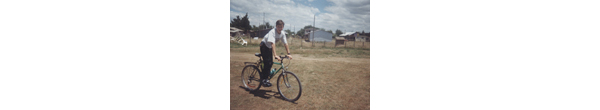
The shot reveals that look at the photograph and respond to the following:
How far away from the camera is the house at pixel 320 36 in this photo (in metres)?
2.57

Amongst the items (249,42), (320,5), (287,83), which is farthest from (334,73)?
(249,42)

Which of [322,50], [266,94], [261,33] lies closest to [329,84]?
[322,50]

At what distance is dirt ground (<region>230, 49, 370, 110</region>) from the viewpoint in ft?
8.31

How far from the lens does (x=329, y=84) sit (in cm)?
256

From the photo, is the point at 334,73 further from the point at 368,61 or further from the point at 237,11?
the point at 237,11

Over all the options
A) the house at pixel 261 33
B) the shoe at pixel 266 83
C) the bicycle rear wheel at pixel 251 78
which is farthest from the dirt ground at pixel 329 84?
the house at pixel 261 33

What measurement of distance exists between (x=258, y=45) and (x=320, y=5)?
0.82 metres

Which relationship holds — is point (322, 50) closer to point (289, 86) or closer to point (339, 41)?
point (339, 41)

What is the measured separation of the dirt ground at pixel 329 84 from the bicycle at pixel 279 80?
0.17 ft

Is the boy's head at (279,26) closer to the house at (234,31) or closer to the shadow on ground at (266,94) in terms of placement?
the house at (234,31)

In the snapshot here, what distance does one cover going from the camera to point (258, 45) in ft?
9.21

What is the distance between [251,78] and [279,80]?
0.40 metres

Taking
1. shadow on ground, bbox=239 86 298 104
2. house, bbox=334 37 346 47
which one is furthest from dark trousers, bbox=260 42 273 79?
house, bbox=334 37 346 47

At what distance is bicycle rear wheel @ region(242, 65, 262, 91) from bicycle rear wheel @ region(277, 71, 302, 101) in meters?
0.30
